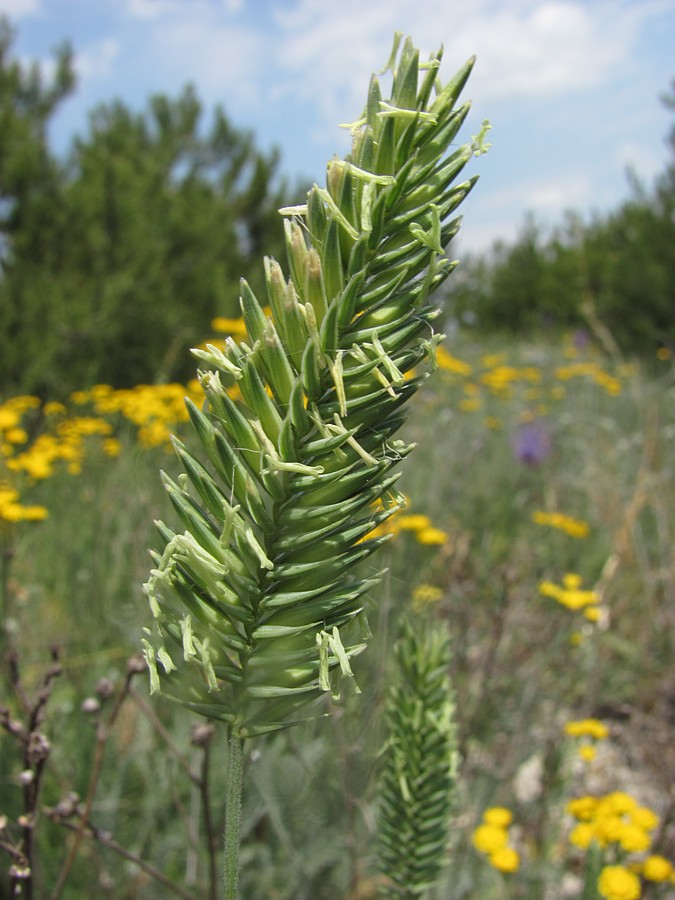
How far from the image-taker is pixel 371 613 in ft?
7.41

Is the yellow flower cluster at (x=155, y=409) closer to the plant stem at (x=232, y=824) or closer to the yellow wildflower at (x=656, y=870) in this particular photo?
the yellow wildflower at (x=656, y=870)

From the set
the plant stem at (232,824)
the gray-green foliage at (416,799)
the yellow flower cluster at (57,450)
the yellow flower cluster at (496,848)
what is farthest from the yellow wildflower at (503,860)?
the yellow flower cluster at (57,450)

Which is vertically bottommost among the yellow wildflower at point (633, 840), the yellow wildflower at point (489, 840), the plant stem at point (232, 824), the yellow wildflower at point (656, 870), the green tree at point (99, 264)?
the yellow wildflower at point (656, 870)

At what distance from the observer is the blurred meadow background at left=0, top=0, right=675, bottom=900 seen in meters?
2.21

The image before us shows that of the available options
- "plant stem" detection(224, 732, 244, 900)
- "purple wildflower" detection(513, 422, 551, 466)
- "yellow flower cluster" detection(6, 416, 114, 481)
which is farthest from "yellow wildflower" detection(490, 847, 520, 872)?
"purple wildflower" detection(513, 422, 551, 466)

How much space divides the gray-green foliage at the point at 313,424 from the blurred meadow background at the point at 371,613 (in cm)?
16

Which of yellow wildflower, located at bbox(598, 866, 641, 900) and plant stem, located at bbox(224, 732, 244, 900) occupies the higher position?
plant stem, located at bbox(224, 732, 244, 900)

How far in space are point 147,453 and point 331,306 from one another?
380 centimetres

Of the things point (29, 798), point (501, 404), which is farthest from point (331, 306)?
point (501, 404)

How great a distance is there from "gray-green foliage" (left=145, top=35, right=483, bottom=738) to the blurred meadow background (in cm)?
16

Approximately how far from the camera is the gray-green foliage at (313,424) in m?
0.71

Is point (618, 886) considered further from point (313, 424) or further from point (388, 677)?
point (313, 424)

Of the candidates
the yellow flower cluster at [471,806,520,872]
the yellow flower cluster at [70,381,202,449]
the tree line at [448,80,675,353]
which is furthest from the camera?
the tree line at [448,80,675,353]

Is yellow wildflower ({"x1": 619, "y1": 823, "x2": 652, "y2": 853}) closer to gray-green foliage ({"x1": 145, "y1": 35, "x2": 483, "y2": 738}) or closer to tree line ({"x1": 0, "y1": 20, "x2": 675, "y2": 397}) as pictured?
gray-green foliage ({"x1": 145, "y1": 35, "x2": 483, "y2": 738})
